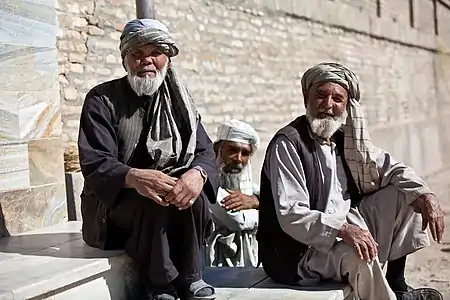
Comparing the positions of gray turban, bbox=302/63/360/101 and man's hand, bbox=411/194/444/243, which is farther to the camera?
gray turban, bbox=302/63/360/101

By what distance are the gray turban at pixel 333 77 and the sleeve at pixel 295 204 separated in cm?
33

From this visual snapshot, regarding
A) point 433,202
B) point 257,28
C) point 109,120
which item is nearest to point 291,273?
point 433,202

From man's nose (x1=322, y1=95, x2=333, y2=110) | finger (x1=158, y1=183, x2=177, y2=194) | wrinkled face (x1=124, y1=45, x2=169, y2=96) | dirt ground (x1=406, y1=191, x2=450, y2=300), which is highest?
wrinkled face (x1=124, y1=45, x2=169, y2=96)

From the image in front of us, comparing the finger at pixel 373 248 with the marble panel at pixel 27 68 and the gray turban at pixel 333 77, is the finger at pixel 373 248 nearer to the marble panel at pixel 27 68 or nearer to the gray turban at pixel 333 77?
the gray turban at pixel 333 77

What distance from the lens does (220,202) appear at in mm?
4469

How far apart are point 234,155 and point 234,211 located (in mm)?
587

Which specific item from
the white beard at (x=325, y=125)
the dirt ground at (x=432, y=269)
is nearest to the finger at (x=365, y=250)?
the white beard at (x=325, y=125)

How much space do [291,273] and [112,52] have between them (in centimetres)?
371

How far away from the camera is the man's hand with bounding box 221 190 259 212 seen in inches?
173

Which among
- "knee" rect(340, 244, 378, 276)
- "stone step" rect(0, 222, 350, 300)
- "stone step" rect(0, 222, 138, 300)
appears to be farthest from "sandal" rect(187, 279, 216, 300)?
"knee" rect(340, 244, 378, 276)

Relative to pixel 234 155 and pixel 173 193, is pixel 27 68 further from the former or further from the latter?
pixel 173 193

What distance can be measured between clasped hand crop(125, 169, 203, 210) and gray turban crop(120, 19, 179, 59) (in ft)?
2.01

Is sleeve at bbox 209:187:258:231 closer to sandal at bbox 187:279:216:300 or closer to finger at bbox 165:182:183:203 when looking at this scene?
sandal at bbox 187:279:216:300

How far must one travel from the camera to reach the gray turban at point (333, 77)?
12.4ft
